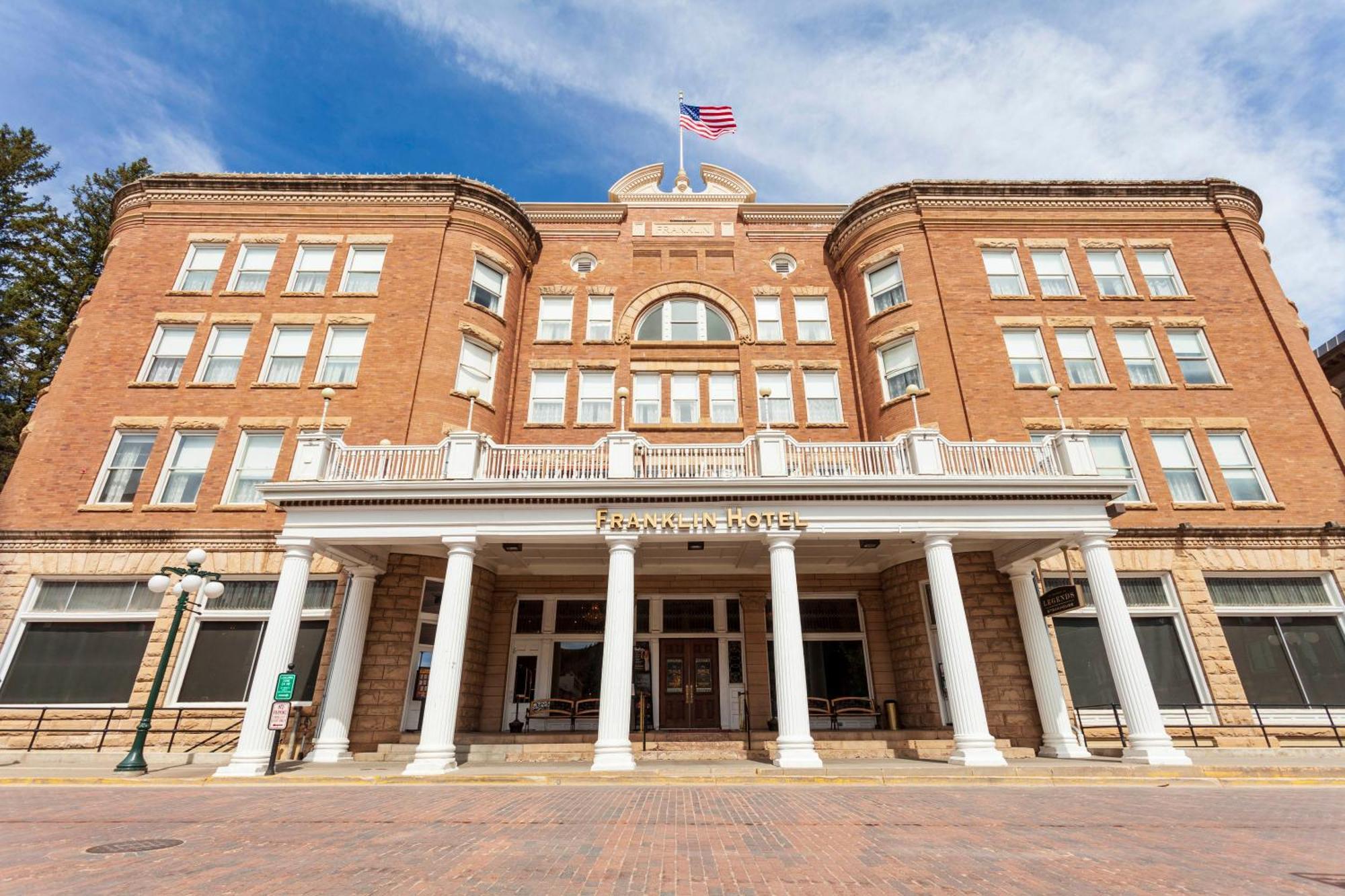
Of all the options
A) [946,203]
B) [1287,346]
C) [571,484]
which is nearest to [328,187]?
[571,484]

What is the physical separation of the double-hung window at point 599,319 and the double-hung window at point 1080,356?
1516 cm

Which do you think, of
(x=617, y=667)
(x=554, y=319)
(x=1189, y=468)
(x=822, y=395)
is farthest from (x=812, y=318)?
(x=617, y=667)

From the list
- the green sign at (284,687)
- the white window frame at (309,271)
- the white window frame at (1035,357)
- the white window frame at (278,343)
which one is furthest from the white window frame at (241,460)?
the white window frame at (1035,357)

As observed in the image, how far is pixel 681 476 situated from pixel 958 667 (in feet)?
22.4

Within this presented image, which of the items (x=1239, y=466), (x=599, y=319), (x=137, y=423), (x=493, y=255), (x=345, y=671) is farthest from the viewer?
(x=599, y=319)

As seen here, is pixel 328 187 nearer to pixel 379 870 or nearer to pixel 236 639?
pixel 236 639

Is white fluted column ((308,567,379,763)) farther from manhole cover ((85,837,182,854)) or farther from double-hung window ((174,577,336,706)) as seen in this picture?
manhole cover ((85,837,182,854))

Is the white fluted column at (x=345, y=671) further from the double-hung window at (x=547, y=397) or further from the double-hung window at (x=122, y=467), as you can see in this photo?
the double-hung window at (x=122, y=467)

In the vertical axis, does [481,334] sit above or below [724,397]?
above

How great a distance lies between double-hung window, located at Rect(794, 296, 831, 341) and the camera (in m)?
22.5

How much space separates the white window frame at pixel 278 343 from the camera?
1927 centimetres

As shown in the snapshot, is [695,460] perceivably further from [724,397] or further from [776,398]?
[776,398]

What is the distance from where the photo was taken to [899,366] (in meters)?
20.2

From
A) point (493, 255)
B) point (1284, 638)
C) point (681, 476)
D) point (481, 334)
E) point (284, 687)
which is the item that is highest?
point (493, 255)
